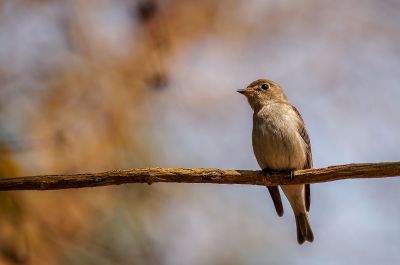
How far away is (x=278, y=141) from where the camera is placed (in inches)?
260

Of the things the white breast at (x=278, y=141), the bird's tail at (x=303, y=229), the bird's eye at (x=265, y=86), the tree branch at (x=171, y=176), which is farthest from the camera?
the bird's eye at (x=265, y=86)

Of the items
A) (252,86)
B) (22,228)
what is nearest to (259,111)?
(252,86)

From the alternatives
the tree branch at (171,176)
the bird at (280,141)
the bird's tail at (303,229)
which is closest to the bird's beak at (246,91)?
the bird at (280,141)

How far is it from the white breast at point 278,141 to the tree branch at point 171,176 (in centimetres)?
152

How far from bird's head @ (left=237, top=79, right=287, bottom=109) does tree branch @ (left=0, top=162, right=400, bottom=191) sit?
2.46 metres

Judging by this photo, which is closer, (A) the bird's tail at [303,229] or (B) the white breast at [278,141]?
(B) the white breast at [278,141]

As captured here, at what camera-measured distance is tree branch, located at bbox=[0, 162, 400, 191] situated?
14.1ft

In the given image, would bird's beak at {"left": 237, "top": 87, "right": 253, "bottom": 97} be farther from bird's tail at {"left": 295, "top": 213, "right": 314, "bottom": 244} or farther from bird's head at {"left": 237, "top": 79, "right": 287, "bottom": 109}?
bird's tail at {"left": 295, "top": 213, "right": 314, "bottom": 244}

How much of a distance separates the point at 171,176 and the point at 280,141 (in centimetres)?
234

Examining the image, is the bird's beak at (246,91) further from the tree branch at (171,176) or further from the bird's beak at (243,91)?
the tree branch at (171,176)

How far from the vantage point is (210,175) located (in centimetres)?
466

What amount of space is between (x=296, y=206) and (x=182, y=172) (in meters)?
3.08

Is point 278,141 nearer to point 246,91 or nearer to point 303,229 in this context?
point 246,91

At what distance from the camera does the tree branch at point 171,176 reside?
4312mm
